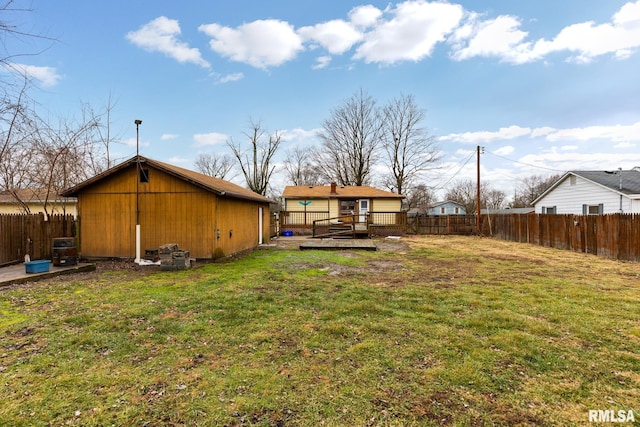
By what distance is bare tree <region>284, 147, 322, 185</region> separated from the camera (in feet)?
125

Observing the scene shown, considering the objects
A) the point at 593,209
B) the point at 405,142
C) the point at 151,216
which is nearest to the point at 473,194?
the point at 405,142

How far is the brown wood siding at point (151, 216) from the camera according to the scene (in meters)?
9.34

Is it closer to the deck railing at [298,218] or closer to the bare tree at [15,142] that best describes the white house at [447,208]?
the deck railing at [298,218]

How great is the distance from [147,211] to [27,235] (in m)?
3.19

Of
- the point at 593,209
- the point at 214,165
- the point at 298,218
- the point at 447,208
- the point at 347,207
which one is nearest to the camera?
the point at 593,209

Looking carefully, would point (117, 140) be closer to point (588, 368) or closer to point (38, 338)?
point (38, 338)

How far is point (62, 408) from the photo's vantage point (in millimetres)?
2342

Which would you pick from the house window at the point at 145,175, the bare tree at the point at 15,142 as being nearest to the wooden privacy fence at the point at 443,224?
the house window at the point at 145,175

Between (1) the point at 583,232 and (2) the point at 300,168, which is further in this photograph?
(2) the point at 300,168

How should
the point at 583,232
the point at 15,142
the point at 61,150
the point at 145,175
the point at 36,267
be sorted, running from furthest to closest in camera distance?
the point at 583,232, the point at 61,150, the point at 145,175, the point at 15,142, the point at 36,267

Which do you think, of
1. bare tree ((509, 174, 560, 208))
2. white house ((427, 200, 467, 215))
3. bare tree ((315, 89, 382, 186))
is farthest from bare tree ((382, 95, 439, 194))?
bare tree ((509, 174, 560, 208))

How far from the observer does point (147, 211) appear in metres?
9.53

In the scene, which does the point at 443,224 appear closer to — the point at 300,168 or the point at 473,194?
the point at 300,168

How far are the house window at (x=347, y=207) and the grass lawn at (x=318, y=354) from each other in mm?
15815
